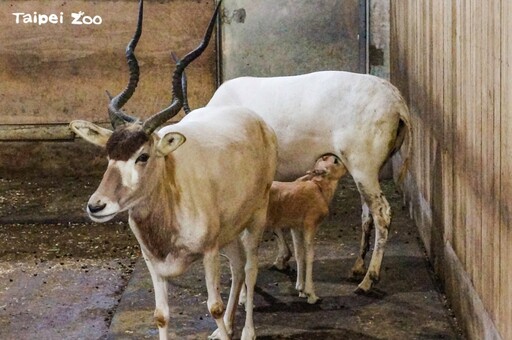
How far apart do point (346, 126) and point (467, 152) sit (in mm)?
1506

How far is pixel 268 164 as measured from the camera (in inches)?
262

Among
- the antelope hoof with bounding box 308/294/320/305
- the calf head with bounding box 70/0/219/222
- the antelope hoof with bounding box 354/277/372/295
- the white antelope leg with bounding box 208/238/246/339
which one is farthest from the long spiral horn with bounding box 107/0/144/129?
the antelope hoof with bounding box 354/277/372/295

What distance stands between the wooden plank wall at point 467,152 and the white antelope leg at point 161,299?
178 cm

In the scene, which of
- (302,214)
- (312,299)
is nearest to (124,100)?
(302,214)

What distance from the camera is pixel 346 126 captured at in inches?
294

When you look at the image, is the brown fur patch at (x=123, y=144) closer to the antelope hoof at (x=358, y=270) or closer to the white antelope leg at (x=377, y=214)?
the white antelope leg at (x=377, y=214)

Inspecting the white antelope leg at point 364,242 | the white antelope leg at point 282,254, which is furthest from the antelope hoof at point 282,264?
the white antelope leg at point 364,242

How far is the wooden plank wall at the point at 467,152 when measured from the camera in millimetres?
5059

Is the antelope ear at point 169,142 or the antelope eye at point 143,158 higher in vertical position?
the antelope ear at point 169,142

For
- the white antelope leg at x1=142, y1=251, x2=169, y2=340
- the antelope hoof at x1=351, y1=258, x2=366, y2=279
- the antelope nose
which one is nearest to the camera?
the antelope nose

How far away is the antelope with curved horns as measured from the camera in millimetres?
5418

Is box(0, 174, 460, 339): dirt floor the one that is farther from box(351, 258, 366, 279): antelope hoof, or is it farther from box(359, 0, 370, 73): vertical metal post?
box(359, 0, 370, 73): vertical metal post

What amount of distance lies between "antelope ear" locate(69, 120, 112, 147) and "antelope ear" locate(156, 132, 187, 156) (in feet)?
1.01

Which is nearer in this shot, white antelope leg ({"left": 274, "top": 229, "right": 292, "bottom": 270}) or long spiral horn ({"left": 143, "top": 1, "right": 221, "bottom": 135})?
long spiral horn ({"left": 143, "top": 1, "right": 221, "bottom": 135})
